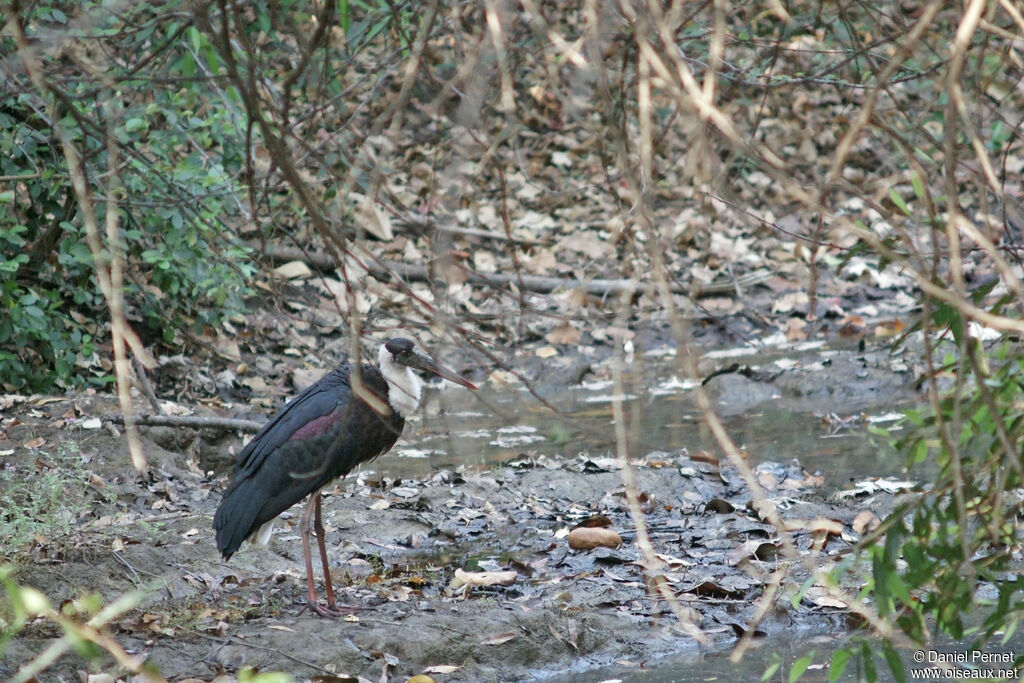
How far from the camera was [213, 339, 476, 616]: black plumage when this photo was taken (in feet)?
16.3

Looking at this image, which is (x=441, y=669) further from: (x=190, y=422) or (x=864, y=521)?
(x=190, y=422)

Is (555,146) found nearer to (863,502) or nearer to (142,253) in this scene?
(142,253)

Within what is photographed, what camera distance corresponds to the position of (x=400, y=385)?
225 inches

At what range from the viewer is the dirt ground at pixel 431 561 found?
446cm

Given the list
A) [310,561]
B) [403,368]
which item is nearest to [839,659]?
[310,561]

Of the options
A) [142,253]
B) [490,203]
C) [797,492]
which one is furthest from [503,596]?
[490,203]

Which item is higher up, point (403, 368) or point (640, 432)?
point (403, 368)

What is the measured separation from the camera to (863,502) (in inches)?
233

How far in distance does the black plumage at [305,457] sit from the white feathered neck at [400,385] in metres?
0.07

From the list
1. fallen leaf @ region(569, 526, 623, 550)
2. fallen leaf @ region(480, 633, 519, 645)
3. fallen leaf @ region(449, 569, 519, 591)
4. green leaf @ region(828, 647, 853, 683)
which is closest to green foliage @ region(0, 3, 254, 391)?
fallen leaf @ region(449, 569, 519, 591)

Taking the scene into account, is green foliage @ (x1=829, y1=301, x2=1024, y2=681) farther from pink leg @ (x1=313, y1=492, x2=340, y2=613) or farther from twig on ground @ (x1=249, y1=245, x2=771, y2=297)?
twig on ground @ (x1=249, y1=245, x2=771, y2=297)

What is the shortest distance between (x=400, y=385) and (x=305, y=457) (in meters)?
0.67

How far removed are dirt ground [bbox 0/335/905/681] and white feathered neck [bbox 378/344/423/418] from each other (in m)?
0.60

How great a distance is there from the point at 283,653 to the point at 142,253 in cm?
379
